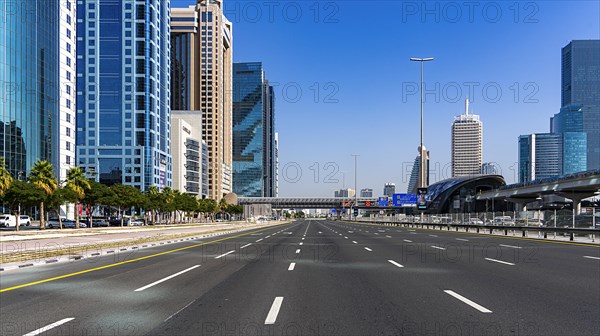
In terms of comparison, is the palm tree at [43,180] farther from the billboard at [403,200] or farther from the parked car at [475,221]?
the billboard at [403,200]

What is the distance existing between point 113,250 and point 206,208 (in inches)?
4466

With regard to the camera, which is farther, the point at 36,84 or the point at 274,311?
the point at 36,84

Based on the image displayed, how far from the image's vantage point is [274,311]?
8562mm

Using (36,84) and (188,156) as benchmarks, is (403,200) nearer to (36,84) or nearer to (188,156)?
(36,84)

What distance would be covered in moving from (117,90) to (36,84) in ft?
166

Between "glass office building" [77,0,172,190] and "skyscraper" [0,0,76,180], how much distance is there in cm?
3179

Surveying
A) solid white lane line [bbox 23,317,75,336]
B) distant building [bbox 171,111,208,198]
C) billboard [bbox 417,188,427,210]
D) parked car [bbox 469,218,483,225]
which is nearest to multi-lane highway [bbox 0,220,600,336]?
solid white lane line [bbox 23,317,75,336]

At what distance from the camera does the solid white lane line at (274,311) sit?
7.84 meters

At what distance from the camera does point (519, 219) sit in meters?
39.8

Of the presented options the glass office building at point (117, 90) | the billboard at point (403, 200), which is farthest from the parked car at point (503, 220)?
the glass office building at point (117, 90)

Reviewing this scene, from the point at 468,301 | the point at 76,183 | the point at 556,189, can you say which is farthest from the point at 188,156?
the point at 468,301

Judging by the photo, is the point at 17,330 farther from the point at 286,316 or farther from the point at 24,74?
the point at 24,74

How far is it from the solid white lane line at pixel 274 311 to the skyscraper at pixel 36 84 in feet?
264

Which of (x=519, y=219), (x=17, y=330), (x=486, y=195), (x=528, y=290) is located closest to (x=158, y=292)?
(x=17, y=330)
